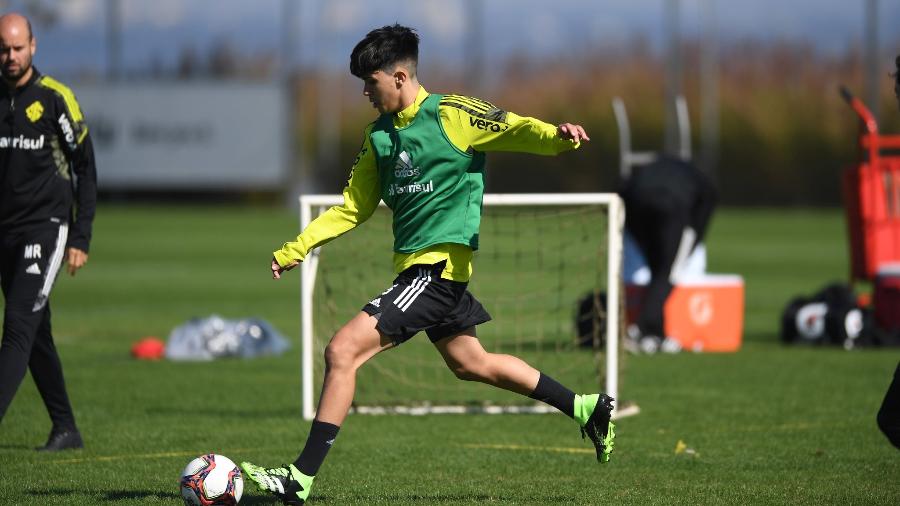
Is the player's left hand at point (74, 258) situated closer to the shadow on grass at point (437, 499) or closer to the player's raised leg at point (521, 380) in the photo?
the shadow on grass at point (437, 499)

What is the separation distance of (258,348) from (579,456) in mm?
5546

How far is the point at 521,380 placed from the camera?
651cm

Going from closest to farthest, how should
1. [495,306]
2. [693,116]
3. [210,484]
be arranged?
1. [210,484]
2. [495,306]
3. [693,116]

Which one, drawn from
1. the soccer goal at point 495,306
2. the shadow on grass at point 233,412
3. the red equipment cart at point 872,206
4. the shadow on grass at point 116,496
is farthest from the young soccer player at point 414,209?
the red equipment cart at point 872,206

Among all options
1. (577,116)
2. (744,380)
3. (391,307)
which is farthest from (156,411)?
(577,116)

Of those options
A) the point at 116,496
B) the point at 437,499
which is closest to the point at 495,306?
the point at 437,499

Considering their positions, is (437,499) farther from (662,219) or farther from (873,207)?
(873,207)

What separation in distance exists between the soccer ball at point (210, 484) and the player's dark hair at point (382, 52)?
179 centimetres

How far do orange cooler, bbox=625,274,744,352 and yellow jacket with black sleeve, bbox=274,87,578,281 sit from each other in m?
6.89

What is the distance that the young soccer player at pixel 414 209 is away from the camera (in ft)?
20.0

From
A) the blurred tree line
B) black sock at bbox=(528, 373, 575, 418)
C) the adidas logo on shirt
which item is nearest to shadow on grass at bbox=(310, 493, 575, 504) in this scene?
black sock at bbox=(528, 373, 575, 418)

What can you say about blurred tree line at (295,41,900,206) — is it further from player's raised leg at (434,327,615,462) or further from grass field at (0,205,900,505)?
player's raised leg at (434,327,615,462)

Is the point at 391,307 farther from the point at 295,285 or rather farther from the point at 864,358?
the point at 295,285

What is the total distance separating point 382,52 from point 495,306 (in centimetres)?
614
